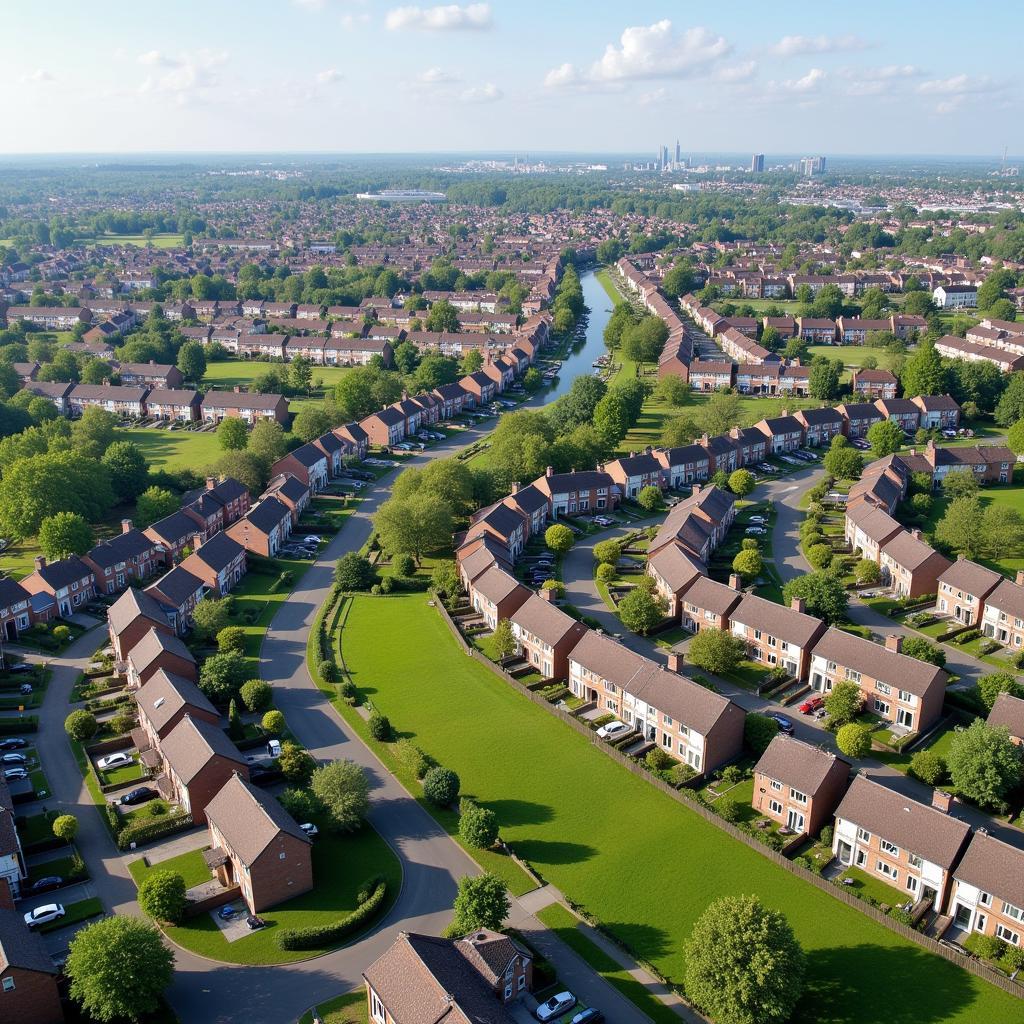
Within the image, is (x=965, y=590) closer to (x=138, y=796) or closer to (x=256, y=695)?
(x=256, y=695)

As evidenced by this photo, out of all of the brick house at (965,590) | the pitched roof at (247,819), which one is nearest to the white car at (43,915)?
the pitched roof at (247,819)

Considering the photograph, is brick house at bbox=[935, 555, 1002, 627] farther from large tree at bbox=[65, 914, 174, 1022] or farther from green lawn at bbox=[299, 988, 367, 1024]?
large tree at bbox=[65, 914, 174, 1022]

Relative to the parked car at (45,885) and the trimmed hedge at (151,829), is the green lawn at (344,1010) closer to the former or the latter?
the trimmed hedge at (151,829)

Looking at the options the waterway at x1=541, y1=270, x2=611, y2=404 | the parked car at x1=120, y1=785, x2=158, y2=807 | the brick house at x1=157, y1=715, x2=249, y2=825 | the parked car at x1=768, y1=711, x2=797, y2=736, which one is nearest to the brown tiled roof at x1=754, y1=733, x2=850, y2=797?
the parked car at x1=768, y1=711, x2=797, y2=736

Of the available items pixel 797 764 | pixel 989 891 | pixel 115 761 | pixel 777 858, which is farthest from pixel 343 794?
pixel 989 891

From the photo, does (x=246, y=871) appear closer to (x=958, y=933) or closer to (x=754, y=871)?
(x=754, y=871)

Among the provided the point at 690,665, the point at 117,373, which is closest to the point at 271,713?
the point at 690,665
